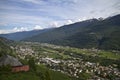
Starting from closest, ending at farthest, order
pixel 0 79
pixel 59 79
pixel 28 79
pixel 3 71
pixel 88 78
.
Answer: pixel 0 79 → pixel 28 79 → pixel 3 71 → pixel 59 79 → pixel 88 78

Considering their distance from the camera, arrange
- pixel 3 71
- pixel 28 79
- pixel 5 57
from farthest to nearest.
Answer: pixel 5 57 → pixel 3 71 → pixel 28 79

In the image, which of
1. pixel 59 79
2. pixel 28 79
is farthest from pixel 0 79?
pixel 59 79

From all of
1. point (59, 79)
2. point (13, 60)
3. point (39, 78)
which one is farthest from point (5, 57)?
point (59, 79)

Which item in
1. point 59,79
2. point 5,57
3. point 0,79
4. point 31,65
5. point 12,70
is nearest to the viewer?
point 0,79

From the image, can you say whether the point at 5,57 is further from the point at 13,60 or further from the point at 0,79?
the point at 0,79

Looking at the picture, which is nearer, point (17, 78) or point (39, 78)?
point (17, 78)

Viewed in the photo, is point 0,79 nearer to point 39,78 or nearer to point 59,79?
point 39,78

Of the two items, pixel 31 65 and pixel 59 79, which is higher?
pixel 31 65

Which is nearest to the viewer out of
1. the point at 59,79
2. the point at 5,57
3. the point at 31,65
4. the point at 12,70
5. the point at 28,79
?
the point at 28,79

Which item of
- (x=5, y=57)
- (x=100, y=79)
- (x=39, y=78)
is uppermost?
(x=5, y=57)
